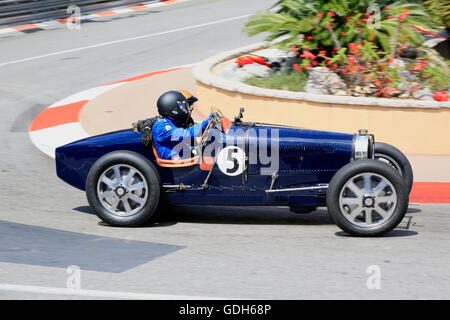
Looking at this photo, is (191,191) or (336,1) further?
(336,1)

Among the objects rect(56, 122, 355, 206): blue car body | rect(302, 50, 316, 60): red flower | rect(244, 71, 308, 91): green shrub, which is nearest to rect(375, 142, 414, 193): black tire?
rect(56, 122, 355, 206): blue car body

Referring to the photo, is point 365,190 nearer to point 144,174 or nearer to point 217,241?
point 217,241

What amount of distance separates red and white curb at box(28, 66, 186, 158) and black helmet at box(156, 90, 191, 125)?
3.38 metres

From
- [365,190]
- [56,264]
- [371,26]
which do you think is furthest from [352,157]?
[371,26]

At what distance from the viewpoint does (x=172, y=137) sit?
7230 mm

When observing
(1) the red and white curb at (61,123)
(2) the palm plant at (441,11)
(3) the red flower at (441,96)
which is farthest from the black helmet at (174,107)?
(2) the palm plant at (441,11)

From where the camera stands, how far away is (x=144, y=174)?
709cm

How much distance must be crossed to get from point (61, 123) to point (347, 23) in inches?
185

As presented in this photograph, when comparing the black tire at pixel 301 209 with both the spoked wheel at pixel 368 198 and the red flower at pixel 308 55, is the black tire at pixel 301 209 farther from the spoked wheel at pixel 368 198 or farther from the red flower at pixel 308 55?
the red flower at pixel 308 55

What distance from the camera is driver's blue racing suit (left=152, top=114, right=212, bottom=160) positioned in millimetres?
7234

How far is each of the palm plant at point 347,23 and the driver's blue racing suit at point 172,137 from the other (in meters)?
4.63

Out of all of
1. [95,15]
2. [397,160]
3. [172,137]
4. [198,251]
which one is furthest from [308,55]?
[95,15]

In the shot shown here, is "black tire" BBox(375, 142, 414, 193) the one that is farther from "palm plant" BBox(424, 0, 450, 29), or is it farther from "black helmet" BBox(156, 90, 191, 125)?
"palm plant" BBox(424, 0, 450, 29)
